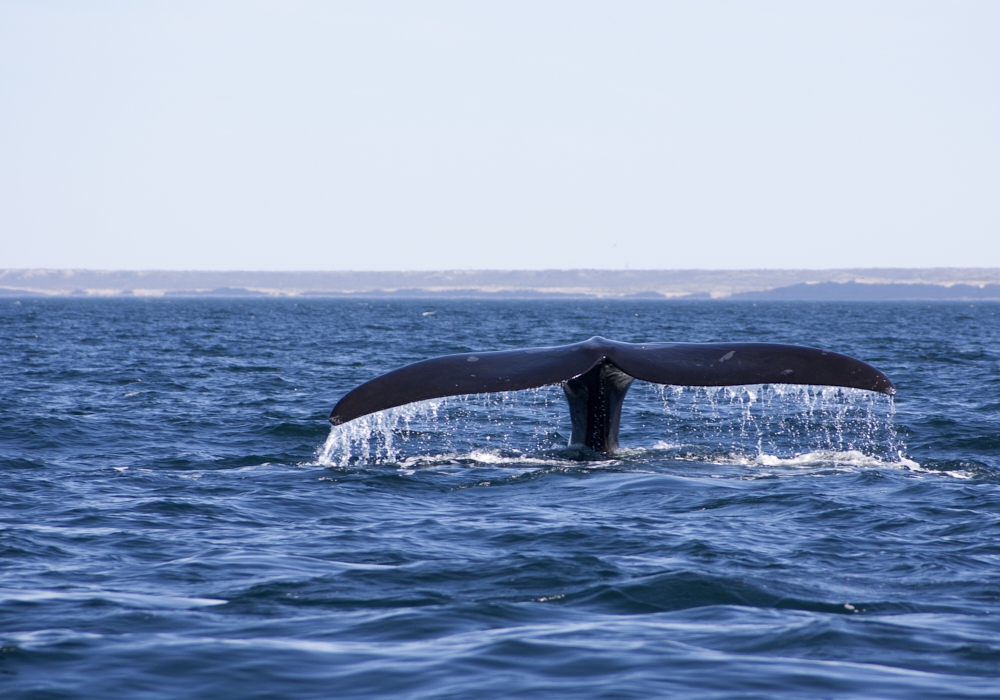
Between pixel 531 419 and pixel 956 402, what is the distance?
636 cm

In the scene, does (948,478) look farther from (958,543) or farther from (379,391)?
(379,391)

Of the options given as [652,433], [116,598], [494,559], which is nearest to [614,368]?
[494,559]

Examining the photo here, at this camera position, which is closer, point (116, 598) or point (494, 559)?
point (116, 598)

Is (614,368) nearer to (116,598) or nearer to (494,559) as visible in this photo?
(494,559)

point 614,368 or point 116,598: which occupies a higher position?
point 614,368

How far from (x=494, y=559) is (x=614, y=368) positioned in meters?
2.42

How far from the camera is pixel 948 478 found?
1008 centimetres

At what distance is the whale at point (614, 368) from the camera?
8.02 meters

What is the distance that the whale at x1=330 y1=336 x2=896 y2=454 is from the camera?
26.3 ft

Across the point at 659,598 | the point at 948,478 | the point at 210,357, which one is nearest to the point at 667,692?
the point at 659,598

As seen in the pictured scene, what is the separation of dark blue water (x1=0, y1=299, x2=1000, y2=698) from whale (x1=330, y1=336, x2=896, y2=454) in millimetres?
822

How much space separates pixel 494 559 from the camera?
7062 mm

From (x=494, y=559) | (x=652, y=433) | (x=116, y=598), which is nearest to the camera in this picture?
(x=116, y=598)

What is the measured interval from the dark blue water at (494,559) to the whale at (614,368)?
32.3 inches
